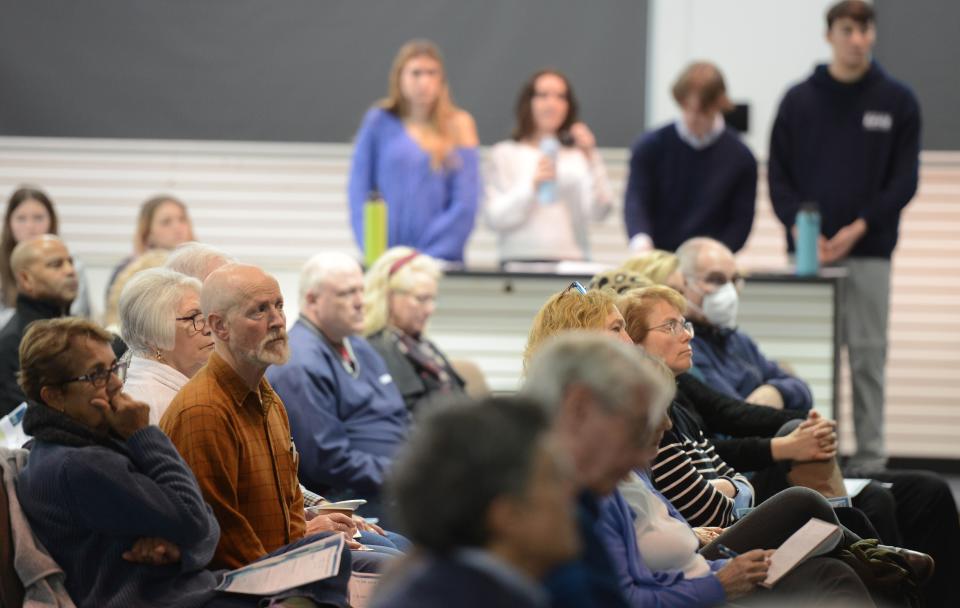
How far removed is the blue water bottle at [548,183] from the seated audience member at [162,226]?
1845 mm

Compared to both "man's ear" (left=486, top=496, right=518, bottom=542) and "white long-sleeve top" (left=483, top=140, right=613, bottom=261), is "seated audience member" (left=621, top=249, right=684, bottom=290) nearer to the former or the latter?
"white long-sleeve top" (left=483, top=140, right=613, bottom=261)

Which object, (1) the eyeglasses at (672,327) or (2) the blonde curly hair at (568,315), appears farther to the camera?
(1) the eyeglasses at (672,327)

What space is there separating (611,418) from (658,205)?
5596mm

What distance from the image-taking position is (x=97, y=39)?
30.2 ft

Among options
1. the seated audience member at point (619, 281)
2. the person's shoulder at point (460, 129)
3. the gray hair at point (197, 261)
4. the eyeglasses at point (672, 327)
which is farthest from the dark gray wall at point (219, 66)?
the eyeglasses at point (672, 327)

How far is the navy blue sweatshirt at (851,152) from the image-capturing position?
7.50 m

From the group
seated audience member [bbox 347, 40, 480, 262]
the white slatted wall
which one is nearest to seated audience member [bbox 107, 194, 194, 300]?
seated audience member [bbox 347, 40, 480, 262]

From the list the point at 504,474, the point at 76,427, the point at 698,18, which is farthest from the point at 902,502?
the point at 698,18

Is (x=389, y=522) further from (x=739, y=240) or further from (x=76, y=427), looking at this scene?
(x=739, y=240)

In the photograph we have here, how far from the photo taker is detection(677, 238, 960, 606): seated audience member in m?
5.00

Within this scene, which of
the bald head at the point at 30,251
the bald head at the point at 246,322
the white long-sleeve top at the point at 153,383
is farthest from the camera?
the bald head at the point at 30,251

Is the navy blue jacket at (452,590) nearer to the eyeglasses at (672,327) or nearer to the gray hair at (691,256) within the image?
the eyeglasses at (672,327)

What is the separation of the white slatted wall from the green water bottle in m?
1.86

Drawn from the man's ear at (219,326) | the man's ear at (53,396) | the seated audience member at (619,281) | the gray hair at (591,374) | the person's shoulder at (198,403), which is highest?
the gray hair at (591,374)
